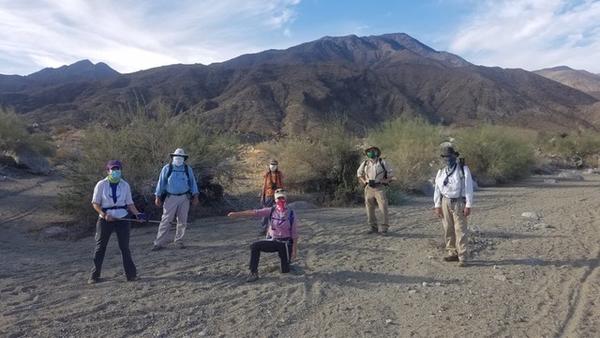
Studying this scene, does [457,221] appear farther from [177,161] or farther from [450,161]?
[177,161]

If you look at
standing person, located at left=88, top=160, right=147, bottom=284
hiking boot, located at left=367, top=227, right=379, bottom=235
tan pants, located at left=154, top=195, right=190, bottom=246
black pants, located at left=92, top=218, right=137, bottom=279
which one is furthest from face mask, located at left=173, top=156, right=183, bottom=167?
hiking boot, located at left=367, top=227, right=379, bottom=235

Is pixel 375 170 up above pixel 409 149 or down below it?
below

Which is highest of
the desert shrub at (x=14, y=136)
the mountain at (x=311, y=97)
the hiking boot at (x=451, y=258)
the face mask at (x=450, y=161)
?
the mountain at (x=311, y=97)

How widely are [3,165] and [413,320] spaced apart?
80.8 feet

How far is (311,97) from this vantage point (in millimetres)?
80688

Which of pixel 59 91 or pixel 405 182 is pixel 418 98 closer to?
pixel 59 91

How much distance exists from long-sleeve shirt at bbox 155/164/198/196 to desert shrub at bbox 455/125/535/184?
1787 centimetres

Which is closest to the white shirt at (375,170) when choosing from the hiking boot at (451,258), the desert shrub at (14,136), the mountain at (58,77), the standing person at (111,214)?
the hiking boot at (451,258)

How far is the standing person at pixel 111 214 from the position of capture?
753cm

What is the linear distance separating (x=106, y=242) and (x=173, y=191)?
213 cm

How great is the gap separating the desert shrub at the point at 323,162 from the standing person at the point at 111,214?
985cm

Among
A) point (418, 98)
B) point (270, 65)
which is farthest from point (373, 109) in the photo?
point (270, 65)

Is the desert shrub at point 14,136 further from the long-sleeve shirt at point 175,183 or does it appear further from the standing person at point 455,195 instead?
the standing person at point 455,195

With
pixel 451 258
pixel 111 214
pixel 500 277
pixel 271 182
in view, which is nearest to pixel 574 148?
pixel 271 182
